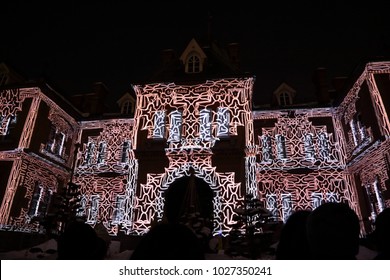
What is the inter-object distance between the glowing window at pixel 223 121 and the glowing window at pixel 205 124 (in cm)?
44

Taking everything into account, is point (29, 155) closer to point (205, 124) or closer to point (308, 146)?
point (205, 124)

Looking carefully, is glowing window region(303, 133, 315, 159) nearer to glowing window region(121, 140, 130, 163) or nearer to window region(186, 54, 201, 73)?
window region(186, 54, 201, 73)

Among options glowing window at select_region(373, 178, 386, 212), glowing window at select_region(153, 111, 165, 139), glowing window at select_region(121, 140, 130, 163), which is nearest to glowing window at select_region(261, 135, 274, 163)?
glowing window at select_region(373, 178, 386, 212)

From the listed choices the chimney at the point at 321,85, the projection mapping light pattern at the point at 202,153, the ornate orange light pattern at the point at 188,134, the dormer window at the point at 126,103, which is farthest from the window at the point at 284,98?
the dormer window at the point at 126,103

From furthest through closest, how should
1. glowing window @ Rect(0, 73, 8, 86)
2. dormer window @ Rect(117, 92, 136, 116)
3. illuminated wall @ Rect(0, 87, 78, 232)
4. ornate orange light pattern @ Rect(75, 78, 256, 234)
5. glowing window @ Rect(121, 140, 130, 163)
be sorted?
dormer window @ Rect(117, 92, 136, 116), glowing window @ Rect(121, 140, 130, 163), glowing window @ Rect(0, 73, 8, 86), illuminated wall @ Rect(0, 87, 78, 232), ornate orange light pattern @ Rect(75, 78, 256, 234)

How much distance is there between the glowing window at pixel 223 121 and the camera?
11617 mm

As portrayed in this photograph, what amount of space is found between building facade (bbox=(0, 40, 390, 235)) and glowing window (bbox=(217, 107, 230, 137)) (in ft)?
0.15

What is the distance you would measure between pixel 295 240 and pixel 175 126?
10.6 meters

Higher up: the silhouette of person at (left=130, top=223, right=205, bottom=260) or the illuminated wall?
the illuminated wall

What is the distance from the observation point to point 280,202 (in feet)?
46.3

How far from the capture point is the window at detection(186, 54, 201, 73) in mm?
13550
